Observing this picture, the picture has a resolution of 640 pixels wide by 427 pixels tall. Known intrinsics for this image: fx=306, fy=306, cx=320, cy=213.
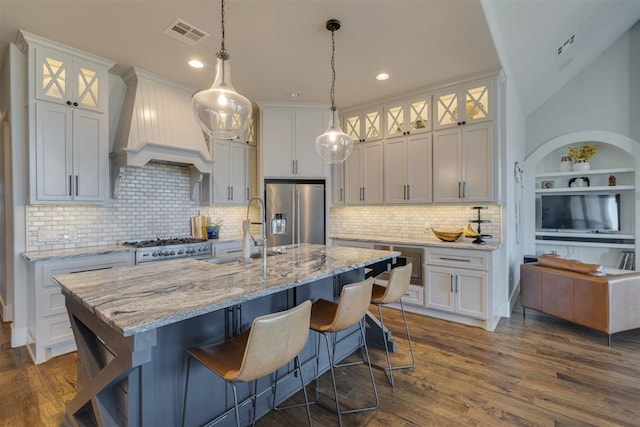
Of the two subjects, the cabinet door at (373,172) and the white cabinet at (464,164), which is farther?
the cabinet door at (373,172)

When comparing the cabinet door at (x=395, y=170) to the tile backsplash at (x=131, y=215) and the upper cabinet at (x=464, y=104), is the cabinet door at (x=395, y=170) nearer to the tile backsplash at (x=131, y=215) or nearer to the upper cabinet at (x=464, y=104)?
the upper cabinet at (x=464, y=104)

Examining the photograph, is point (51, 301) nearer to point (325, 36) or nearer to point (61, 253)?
point (61, 253)

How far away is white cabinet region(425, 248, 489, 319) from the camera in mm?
3428

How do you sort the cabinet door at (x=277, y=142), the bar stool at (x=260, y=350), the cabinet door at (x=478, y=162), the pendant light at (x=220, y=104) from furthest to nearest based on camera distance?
the cabinet door at (x=277, y=142)
the cabinet door at (x=478, y=162)
the pendant light at (x=220, y=104)
the bar stool at (x=260, y=350)

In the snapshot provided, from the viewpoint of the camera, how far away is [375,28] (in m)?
2.74

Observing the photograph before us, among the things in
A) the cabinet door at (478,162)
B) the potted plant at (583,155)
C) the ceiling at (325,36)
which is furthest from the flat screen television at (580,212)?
the cabinet door at (478,162)

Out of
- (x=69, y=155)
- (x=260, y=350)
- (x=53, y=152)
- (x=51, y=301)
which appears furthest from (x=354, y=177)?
(x=51, y=301)

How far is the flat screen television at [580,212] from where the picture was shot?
5160mm

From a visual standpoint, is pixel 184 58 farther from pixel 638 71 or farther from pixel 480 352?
pixel 638 71

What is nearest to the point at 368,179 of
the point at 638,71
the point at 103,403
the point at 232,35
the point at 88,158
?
the point at 232,35

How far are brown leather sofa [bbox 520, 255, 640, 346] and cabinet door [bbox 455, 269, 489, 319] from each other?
74cm

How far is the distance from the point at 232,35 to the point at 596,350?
15.0 feet

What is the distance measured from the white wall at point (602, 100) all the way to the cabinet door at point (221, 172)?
554 centimetres

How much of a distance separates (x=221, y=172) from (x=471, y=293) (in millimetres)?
3656
